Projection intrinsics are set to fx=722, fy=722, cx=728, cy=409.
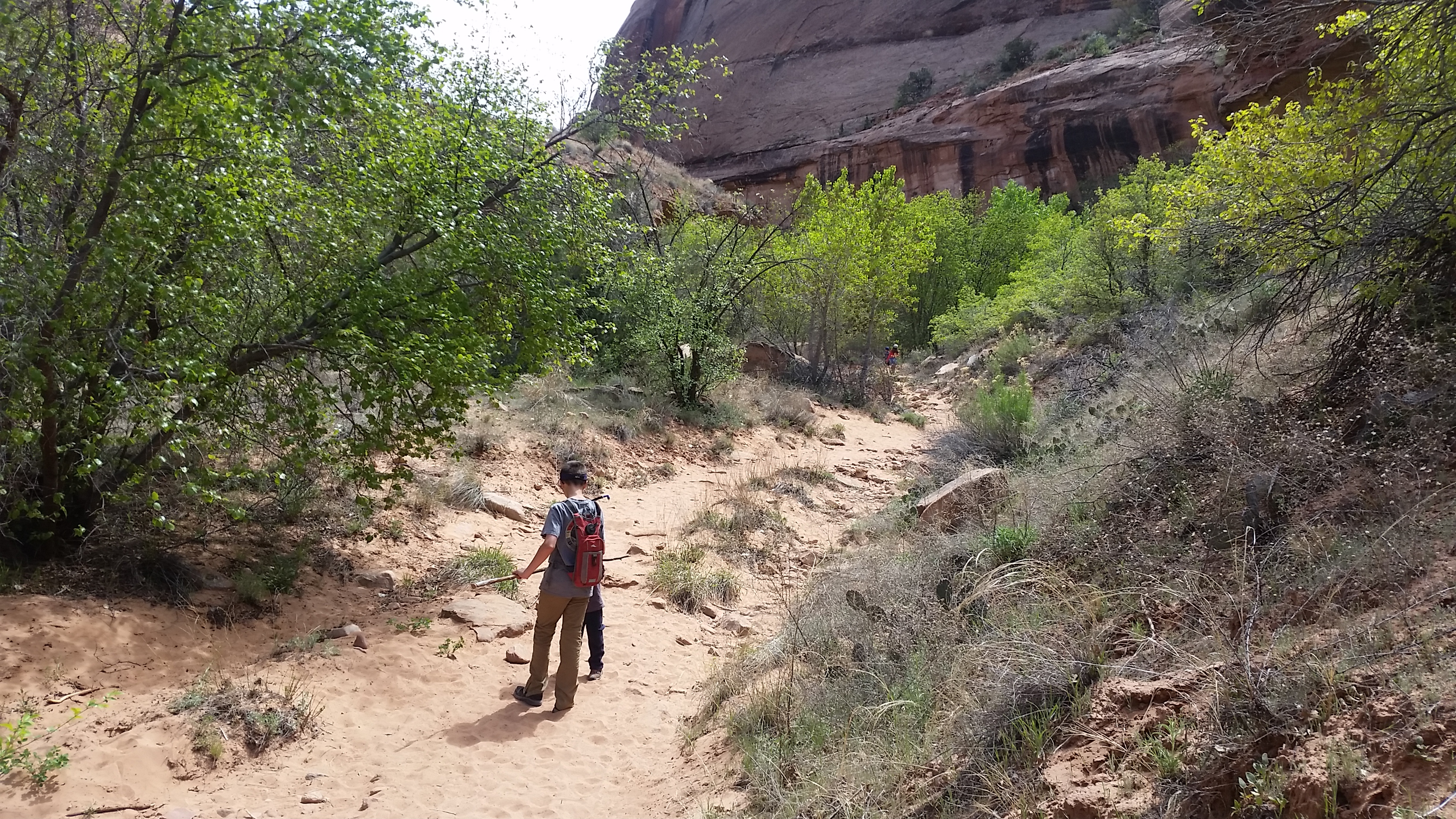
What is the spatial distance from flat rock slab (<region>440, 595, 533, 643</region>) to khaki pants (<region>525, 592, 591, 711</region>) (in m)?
1.21

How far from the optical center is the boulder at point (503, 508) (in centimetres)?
860

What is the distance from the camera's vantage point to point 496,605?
255 inches

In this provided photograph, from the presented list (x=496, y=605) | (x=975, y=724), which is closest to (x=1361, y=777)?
(x=975, y=724)

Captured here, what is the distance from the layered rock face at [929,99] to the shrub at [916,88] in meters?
0.80

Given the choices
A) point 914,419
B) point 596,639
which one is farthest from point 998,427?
point 596,639

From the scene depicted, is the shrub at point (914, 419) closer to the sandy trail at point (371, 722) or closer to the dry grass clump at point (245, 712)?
the sandy trail at point (371, 722)

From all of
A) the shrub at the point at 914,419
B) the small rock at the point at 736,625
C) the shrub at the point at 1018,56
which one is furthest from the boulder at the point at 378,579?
the shrub at the point at 1018,56

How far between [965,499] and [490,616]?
4497mm

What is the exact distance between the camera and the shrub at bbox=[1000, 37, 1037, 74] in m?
48.5

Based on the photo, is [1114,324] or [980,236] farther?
[980,236]

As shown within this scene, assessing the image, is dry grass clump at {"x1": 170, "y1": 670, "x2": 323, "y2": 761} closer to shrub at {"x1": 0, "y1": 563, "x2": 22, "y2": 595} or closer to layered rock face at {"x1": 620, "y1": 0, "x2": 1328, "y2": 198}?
shrub at {"x1": 0, "y1": 563, "x2": 22, "y2": 595}

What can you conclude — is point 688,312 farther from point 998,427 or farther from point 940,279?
point 940,279

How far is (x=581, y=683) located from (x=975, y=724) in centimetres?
324

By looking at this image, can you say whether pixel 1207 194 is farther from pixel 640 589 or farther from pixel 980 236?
pixel 980 236
